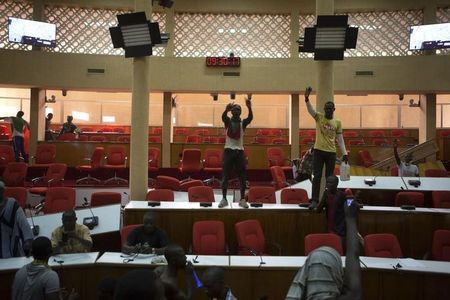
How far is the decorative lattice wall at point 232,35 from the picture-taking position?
14109mm

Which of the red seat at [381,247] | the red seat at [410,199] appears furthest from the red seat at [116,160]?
the red seat at [381,247]

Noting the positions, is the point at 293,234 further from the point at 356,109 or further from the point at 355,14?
the point at 356,109

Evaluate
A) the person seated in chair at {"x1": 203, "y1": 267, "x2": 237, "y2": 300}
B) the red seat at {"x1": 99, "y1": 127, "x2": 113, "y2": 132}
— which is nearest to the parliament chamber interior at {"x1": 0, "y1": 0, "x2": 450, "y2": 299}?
the red seat at {"x1": 99, "y1": 127, "x2": 113, "y2": 132}

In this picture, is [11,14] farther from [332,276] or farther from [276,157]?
[332,276]

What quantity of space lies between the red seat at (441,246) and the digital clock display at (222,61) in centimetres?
860

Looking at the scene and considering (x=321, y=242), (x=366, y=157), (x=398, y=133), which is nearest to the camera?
(x=321, y=242)

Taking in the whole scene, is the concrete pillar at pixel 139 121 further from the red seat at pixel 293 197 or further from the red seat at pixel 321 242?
the red seat at pixel 321 242

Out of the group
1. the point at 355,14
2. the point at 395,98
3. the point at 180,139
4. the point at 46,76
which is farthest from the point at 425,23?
the point at 46,76

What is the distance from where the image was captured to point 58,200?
784cm

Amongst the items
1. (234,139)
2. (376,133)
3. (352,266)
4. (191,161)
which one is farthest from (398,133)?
(352,266)

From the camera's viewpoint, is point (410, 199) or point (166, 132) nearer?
point (410, 199)

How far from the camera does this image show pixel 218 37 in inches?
558

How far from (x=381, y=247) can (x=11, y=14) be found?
1211cm

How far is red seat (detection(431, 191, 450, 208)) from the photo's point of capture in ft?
26.5
